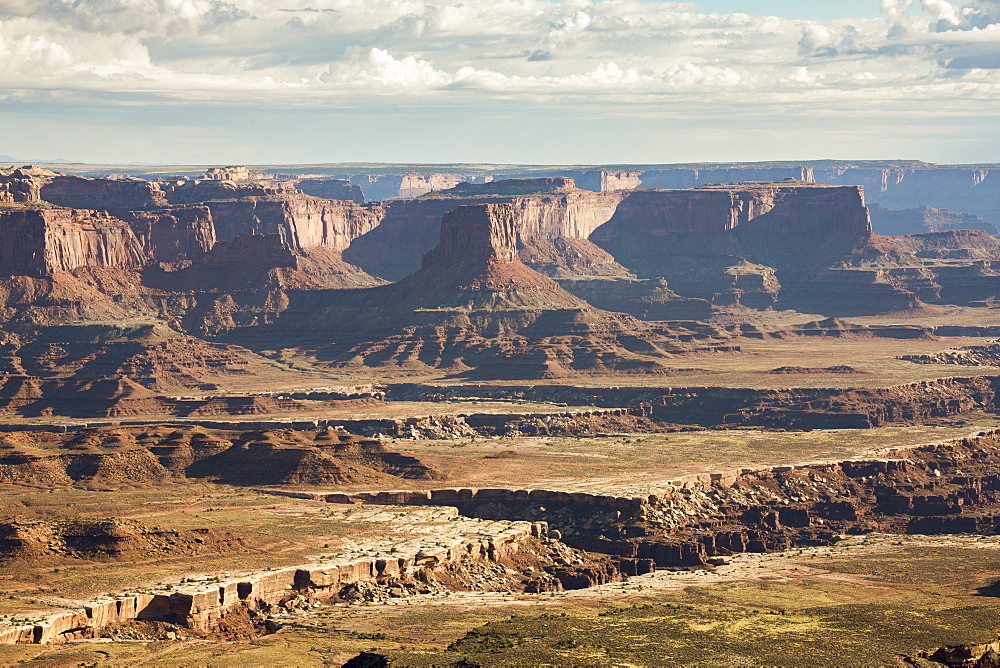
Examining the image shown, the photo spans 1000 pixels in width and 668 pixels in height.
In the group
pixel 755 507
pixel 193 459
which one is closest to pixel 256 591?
pixel 193 459

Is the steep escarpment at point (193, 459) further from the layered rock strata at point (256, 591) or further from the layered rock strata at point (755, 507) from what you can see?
the layered rock strata at point (256, 591)

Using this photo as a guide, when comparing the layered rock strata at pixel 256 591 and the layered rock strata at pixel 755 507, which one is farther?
the layered rock strata at pixel 755 507

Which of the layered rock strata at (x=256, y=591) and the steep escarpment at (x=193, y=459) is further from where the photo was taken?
the steep escarpment at (x=193, y=459)

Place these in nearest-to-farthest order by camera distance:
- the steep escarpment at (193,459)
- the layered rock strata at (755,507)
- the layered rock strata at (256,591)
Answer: the layered rock strata at (256,591) < the layered rock strata at (755,507) < the steep escarpment at (193,459)

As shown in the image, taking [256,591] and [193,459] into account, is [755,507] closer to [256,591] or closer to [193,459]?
[193,459]

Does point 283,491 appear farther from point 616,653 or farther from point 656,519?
point 616,653

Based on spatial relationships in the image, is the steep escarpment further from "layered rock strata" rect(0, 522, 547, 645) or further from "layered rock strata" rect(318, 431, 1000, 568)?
"layered rock strata" rect(0, 522, 547, 645)

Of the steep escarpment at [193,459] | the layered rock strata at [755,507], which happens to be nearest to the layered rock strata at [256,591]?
the layered rock strata at [755,507]

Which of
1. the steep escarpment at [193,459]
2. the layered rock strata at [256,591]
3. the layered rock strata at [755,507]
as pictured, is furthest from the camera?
the steep escarpment at [193,459]

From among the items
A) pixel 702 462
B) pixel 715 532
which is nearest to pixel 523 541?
pixel 715 532

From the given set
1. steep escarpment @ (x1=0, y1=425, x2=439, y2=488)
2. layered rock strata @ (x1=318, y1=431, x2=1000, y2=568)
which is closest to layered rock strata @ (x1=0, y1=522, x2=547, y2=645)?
layered rock strata @ (x1=318, y1=431, x2=1000, y2=568)

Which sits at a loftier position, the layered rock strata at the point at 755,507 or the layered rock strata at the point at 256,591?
the layered rock strata at the point at 256,591
